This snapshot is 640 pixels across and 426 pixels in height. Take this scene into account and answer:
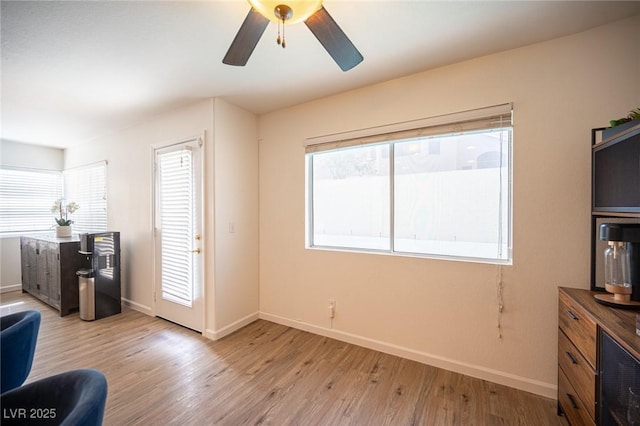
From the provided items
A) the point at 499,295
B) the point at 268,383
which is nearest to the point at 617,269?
the point at 499,295

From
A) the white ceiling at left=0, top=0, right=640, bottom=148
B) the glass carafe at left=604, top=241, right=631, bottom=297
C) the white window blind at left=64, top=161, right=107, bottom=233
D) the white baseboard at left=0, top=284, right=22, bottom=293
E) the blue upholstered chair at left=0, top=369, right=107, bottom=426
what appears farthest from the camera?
the white baseboard at left=0, top=284, right=22, bottom=293

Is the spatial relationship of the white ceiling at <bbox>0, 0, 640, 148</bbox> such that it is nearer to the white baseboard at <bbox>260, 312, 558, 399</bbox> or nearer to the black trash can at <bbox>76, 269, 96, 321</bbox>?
the black trash can at <bbox>76, 269, 96, 321</bbox>

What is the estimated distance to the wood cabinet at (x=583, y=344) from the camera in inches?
46.2

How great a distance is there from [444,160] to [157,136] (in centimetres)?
339

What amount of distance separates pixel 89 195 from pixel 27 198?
130 centimetres

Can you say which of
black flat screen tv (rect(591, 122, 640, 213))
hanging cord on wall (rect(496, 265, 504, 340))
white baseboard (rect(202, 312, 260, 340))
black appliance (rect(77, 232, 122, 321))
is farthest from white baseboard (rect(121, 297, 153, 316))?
black flat screen tv (rect(591, 122, 640, 213))

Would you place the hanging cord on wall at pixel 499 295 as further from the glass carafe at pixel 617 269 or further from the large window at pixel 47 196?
the large window at pixel 47 196

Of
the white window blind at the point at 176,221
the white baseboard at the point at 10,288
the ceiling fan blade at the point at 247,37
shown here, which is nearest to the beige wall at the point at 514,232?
the ceiling fan blade at the point at 247,37

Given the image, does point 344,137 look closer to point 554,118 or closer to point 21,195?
point 554,118

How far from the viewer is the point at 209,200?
2754 millimetres

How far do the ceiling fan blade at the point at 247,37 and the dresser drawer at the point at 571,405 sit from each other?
8.57 ft

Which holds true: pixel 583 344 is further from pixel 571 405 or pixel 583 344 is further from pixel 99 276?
pixel 99 276

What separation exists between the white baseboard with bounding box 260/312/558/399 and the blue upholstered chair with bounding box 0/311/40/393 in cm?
215

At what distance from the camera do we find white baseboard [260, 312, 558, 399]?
187 centimetres
